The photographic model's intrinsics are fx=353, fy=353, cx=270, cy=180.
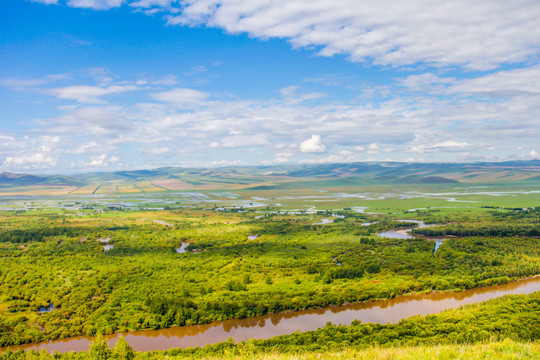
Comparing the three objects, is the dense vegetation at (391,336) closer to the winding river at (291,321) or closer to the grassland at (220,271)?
the grassland at (220,271)

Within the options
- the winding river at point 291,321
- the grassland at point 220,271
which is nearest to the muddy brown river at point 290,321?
the winding river at point 291,321

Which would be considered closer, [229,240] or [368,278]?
[368,278]

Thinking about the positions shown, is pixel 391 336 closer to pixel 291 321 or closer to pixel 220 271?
pixel 291 321

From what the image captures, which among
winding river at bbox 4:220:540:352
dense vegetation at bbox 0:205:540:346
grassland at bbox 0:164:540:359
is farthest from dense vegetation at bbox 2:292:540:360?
dense vegetation at bbox 0:205:540:346

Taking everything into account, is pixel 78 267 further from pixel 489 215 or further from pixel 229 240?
pixel 489 215

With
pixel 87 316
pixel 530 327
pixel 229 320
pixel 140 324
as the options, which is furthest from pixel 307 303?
pixel 87 316

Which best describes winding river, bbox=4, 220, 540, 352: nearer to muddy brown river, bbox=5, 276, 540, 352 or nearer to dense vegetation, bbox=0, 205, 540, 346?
muddy brown river, bbox=5, 276, 540, 352
